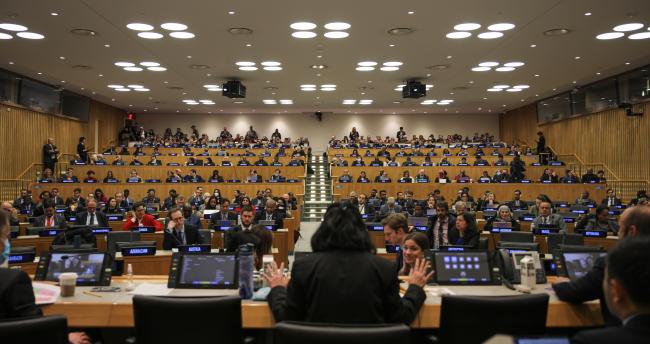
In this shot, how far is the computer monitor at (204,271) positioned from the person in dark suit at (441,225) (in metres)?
4.65

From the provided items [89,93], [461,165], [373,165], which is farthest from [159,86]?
[461,165]

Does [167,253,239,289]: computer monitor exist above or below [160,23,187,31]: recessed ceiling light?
below

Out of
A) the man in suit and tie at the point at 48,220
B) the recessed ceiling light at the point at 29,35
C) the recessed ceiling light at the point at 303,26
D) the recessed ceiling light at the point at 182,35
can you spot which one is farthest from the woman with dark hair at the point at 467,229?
the recessed ceiling light at the point at 29,35

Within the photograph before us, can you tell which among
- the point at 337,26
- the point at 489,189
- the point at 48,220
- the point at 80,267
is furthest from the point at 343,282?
the point at 489,189

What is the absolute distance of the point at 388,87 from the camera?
867 inches

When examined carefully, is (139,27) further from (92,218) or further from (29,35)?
(92,218)

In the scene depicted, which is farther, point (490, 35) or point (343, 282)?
point (490, 35)

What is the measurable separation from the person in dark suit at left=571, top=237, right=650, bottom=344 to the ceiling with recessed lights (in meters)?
9.73

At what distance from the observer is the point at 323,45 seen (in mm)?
14555

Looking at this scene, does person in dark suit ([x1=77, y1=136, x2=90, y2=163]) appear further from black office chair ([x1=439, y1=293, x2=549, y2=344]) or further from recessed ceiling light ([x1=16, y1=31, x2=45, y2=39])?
black office chair ([x1=439, y1=293, x2=549, y2=344])

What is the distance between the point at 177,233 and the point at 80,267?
A: 407cm

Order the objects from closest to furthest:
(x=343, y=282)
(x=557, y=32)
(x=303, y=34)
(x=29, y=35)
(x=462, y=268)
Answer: (x=343, y=282) < (x=462, y=268) < (x=557, y=32) < (x=303, y=34) < (x=29, y=35)

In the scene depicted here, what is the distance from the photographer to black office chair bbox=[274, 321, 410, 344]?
2.14 metres

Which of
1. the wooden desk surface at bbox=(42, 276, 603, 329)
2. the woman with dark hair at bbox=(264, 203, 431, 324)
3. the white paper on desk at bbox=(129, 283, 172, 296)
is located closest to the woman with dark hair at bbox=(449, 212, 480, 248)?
the wooden desk surface at bbox=(42, 276, 603, 329)
